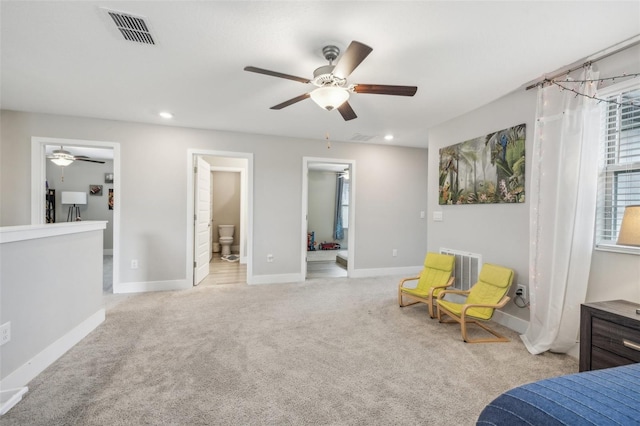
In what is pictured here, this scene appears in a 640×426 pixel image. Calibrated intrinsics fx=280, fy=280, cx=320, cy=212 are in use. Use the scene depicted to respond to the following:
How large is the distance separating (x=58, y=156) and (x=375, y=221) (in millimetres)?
6087

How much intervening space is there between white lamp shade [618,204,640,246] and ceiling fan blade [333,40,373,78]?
72.2 inches

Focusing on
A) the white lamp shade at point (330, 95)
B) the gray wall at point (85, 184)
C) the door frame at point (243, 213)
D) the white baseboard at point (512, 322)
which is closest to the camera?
the white lamp shade at point (330, 95)

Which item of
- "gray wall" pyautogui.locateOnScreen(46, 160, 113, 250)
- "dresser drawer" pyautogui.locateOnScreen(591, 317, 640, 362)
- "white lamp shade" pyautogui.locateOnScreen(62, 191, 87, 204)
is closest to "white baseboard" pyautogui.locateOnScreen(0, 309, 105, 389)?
"dresser drawer" pyautogui.locateOnScreen(591, 317, 640, 362)

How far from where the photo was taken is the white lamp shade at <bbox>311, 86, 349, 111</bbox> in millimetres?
2137

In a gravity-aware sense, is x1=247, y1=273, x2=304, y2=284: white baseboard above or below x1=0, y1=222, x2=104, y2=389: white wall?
below

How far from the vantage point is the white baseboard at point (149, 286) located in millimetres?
4090

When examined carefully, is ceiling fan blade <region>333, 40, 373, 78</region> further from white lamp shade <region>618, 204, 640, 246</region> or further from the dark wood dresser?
the dark wood dresser

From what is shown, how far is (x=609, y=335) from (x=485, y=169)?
6.42 feet

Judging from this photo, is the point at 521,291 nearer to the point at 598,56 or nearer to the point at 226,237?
the point at 598,56

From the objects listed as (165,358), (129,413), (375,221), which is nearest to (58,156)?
(165,358)

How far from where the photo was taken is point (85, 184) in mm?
7168

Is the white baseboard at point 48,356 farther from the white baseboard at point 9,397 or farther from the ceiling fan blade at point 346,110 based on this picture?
the ceiling fan blade at point 346,110

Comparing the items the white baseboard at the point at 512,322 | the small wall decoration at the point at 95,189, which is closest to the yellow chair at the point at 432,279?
the white baseboard at the point at 512,322

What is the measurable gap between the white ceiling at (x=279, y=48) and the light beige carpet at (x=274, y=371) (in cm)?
247
